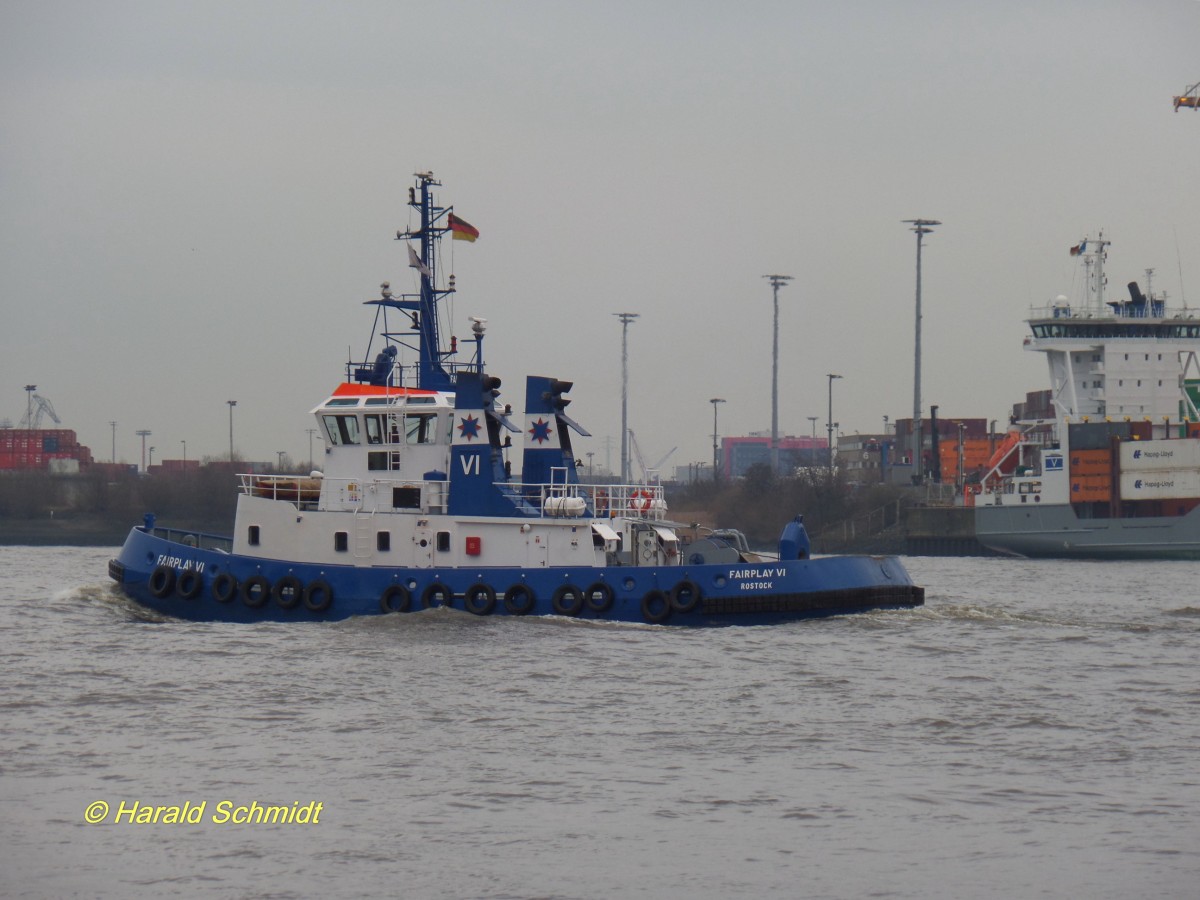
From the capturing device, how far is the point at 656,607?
76.6 feet

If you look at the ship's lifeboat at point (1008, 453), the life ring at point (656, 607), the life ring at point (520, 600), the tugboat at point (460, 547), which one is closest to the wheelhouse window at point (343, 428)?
the tugboat at point (460, 547)

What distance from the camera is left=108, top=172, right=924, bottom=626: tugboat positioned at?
23328 mm

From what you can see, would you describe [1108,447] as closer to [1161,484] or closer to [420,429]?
[1161,484]

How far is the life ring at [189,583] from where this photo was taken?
24.1 metres

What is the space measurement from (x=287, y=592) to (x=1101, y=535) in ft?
174

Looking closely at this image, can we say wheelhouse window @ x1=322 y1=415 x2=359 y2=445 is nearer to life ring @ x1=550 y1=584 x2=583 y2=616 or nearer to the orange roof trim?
the orange roof trim

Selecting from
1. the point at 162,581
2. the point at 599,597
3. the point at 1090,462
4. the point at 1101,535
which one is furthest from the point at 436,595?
the point at 1090,462

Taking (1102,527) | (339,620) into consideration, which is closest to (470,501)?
(339,620)

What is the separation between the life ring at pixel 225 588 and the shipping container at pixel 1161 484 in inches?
2121

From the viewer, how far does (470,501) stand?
23.9 metres

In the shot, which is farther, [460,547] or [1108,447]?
[1108,447]

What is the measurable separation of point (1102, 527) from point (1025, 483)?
5.73m

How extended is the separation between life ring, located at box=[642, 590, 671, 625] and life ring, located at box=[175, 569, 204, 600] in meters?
7.01

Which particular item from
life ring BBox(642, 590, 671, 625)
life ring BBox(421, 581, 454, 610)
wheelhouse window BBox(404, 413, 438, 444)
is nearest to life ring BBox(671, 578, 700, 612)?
life ring BBox(642, 590, 671, 625)
